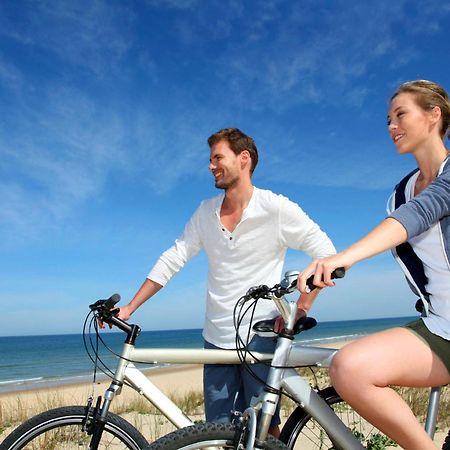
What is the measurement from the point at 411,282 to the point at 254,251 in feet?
3.54

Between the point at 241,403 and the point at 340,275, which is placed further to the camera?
the point at 241,403

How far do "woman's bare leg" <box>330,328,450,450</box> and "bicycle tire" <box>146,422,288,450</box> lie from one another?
0.35m

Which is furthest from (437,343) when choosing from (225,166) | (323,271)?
(225,166)

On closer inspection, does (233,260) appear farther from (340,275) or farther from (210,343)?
(340,275)

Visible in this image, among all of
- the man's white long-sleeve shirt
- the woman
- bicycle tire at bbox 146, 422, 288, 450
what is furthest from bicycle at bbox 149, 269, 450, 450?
the man's white long-sleeve shirt

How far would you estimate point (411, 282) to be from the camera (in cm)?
217

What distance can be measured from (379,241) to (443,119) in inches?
27.9

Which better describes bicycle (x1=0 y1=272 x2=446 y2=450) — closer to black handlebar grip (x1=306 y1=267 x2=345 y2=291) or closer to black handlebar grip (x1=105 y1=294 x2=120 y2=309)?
black handlebar grip (x1=105 y1=294 x2=120 y2=309)

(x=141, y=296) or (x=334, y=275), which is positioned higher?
(x=141, y=296)

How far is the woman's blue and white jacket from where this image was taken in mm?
1915

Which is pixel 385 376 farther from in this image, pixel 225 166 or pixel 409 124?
pixel 225 166

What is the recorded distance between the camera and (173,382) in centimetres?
1534

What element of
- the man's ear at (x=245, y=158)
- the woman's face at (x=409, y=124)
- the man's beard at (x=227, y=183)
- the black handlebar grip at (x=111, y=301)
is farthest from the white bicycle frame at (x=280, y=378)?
the man's ear at (x=245, y=158)

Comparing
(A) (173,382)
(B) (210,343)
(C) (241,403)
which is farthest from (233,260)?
(A) (173,382)
